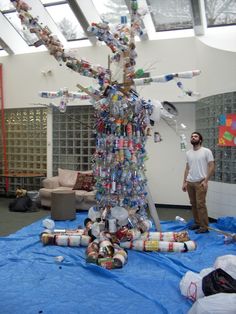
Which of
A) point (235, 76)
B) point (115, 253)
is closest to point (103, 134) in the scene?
point (115, 253)

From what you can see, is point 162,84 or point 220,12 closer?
point 220,12

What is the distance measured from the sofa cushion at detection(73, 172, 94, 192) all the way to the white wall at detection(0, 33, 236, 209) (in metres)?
1.20

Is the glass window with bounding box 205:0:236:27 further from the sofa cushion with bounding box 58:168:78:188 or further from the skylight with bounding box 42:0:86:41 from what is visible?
the sofa cushion with bounding box 58:168:78:188

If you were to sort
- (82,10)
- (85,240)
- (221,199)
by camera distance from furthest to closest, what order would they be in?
(82,10) → (221,199) → (85,240)

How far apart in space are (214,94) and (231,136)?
765 mm

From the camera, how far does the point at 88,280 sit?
9.19 feet

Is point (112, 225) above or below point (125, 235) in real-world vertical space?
above

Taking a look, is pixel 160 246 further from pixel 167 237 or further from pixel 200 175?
pixel 200 175

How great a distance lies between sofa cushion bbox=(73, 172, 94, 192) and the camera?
5.73 meters

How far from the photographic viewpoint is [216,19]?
5.59m

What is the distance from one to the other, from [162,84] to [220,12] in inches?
59.9

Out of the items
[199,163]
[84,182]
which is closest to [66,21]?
[84,182]

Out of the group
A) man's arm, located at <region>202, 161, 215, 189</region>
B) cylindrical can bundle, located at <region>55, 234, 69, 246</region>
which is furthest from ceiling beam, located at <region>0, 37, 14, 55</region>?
man's arm, located at <region>202, 161, 215, 189</region>

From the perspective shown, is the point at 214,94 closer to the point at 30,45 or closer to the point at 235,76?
the point at 235,76
